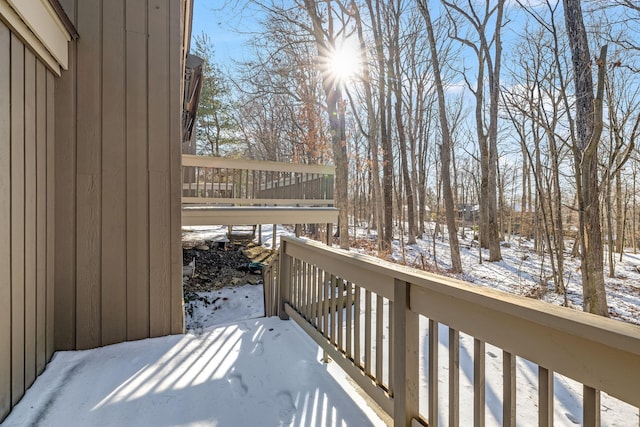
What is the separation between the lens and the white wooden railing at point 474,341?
84 centimetres

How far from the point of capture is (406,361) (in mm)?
1524

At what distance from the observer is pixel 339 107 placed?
966 centimetres

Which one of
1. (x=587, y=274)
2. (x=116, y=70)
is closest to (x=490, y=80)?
(x=587, y=274)

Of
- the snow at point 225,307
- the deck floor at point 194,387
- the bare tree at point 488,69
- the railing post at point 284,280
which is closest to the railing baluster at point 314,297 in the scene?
the deck floor at point 194,387

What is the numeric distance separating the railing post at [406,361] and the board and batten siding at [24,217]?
1962 millimetres

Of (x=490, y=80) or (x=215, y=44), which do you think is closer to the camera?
(x=490, y=80)

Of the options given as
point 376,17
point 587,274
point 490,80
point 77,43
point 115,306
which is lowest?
point 587,274

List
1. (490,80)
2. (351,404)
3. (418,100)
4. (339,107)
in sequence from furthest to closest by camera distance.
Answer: (418,100) → (490,80) → (339,107) → (351,404)

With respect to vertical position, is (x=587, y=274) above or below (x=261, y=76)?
below

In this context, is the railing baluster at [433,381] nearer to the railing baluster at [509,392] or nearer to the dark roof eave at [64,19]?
A: the railing baluster at [509,392]

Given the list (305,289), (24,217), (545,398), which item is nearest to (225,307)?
(305,289)

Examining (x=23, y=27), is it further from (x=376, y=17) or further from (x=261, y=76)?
(x=376, y=17)

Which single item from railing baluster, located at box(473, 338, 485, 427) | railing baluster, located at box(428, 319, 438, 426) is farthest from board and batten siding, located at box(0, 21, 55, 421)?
railing baluster, located at box(473, 338, 485, 427)

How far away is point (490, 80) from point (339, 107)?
5317mm
